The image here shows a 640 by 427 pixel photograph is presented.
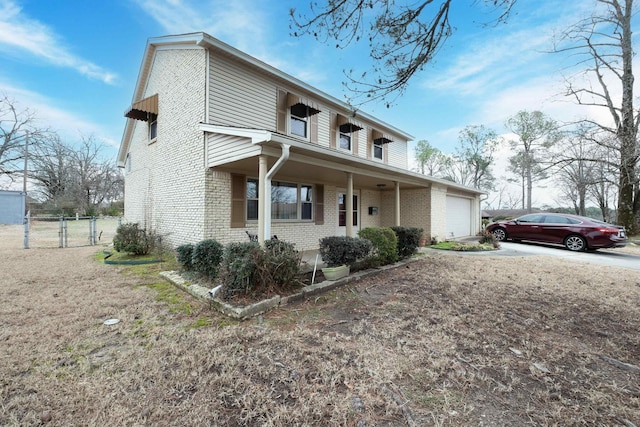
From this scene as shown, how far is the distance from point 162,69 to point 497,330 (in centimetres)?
1168

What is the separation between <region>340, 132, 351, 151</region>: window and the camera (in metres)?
11.5

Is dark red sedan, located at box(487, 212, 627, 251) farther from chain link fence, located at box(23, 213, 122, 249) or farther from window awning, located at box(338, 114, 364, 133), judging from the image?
chain link fence, located at box(23, 213, 122, 249)

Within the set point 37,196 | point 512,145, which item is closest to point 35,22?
point 37,196

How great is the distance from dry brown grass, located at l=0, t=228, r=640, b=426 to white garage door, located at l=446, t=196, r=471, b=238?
8343 mm

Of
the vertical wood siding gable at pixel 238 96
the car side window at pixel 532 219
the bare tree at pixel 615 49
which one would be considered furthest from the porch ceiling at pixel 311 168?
the car side window at pixel 532 219

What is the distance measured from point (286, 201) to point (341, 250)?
3844 millimetres

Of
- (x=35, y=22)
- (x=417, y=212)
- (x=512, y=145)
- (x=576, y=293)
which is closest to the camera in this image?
(x=576, y=293)

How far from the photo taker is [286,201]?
9.08 m

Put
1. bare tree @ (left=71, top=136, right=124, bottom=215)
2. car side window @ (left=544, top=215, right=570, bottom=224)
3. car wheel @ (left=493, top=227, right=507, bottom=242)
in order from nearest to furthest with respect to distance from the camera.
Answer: car side window @ (left=544, top=215, right=570, bottom=224), car wheel @ (left=493, top=227, right=507, bottom=242), bare tree @ (left=71, top=136, right=124, bottom=215)

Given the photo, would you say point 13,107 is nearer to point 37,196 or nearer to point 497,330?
point 37,196

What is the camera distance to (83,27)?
28.9ft

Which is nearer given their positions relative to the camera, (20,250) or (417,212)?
(20,250)

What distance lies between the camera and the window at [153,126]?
9.58 meters

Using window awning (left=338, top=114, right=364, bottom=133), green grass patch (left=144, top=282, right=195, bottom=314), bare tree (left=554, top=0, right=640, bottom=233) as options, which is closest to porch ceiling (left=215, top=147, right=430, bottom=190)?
window awning (left=338, top=114, right=364, bottom=133)
